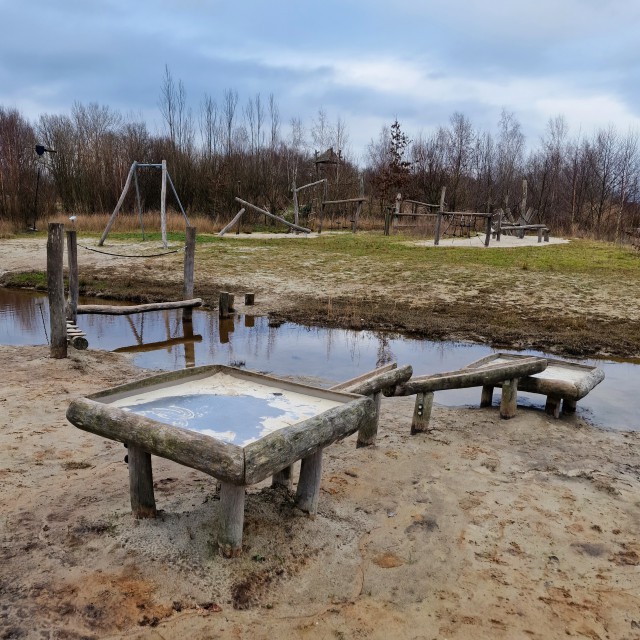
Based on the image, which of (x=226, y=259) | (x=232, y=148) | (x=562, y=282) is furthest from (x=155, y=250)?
(x=232, y=148)

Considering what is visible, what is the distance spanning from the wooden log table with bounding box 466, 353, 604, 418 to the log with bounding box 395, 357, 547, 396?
145 mm

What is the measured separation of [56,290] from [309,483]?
5.63 m

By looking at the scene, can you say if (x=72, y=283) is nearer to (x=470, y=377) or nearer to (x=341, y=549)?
(x=470, y=377)

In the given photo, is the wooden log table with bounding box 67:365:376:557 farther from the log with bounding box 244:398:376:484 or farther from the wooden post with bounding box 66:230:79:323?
the wooden post with bounding box 66:230:79:323

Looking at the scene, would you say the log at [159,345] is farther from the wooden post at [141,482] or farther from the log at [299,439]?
the log at [299,439]

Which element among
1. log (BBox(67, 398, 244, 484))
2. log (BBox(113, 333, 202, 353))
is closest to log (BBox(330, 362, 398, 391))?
log (BBox(67, 398, 244, 484))

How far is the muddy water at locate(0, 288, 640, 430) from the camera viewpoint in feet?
24.2

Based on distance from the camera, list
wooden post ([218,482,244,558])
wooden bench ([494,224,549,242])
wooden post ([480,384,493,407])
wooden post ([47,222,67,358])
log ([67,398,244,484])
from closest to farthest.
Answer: log ([67,398,244,484]) → wooden post ([218,482,244,558]) → wooden post ([480,384,493,407]) → wooden post ([47,222,67,358]) → wooden bench ([494,224,549,242])

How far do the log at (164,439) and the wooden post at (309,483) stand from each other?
922 millimetres

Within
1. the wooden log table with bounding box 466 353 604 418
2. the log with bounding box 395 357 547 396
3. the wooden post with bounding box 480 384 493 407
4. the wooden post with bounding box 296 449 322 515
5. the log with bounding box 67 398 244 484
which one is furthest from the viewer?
the wooden post with bounding box 480 384 493 407

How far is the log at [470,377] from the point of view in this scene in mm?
5672

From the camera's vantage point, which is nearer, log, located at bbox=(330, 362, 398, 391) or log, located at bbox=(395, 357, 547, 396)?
log, located at bbox=(330, 362, 398, 391)

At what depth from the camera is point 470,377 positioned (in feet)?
19.9

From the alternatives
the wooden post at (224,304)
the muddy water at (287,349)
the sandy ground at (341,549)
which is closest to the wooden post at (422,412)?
the sandy ground at (341,549)
